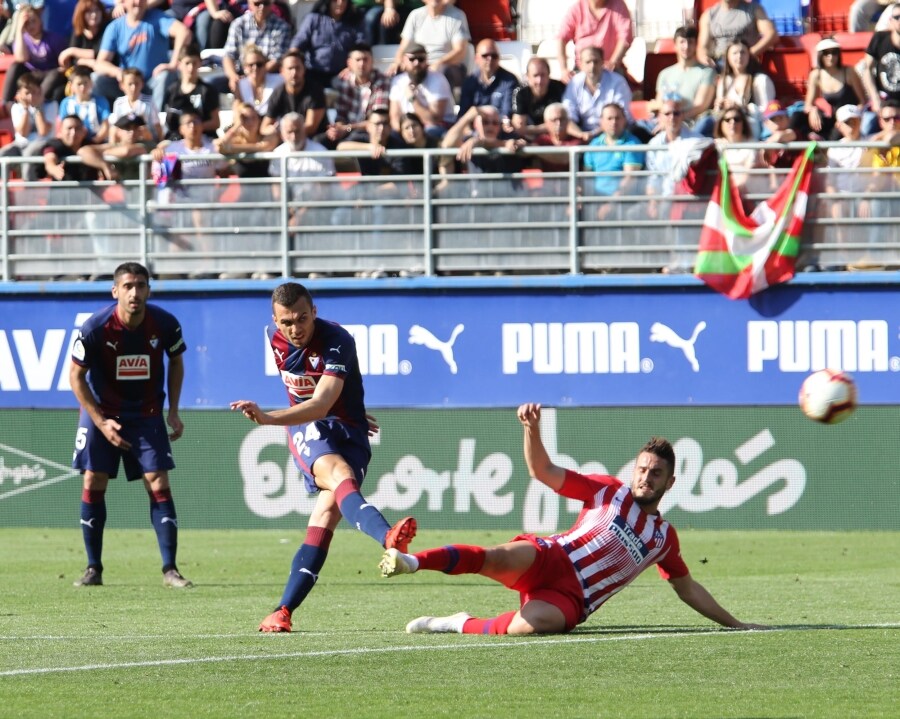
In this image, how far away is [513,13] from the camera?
2189 cm

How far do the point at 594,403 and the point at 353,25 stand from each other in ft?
19.8

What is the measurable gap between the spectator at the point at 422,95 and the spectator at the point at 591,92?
4.52 feet

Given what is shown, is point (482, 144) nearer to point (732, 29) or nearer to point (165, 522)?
point (732, 29)

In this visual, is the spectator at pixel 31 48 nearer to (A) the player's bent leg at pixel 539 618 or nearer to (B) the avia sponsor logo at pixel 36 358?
(B) the avia sponsor logo at pixel 36 358

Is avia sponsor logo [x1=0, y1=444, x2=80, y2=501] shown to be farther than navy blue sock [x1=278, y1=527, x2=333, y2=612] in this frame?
Yes

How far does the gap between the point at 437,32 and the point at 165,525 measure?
9641 millimetres

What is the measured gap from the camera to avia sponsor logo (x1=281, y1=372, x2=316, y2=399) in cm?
952

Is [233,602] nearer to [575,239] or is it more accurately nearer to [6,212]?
[575,239]

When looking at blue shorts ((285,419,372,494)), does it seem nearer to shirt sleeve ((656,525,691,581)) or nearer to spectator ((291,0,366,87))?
shirt sleeve ((656,525,691,581))

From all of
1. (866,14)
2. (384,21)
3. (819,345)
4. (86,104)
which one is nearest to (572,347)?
(819,345)

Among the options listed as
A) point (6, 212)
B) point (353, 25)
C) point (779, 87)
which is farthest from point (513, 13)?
point (6, 212)

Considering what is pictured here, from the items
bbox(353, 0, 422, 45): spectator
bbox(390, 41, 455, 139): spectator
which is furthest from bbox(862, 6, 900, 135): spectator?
bbox(353, 0, 422, 45): spectator

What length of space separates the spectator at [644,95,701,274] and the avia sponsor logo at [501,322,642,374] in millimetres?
871

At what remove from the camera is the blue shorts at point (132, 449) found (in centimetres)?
1237
